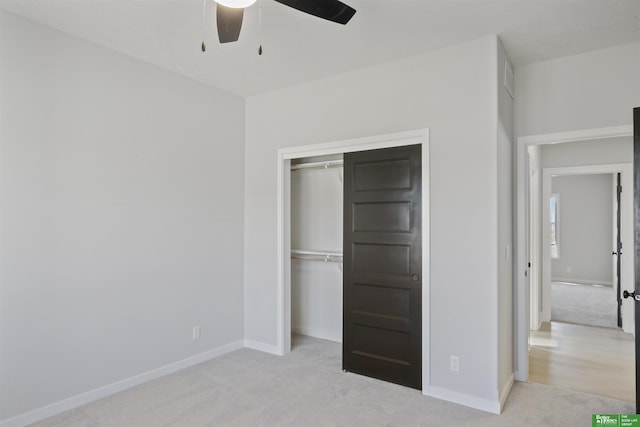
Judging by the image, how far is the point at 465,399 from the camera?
2906 millimetres

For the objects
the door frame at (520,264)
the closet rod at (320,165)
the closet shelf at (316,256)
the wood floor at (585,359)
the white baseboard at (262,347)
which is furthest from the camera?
the closet shelf at (316,256)

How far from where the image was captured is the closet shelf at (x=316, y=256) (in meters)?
4.36

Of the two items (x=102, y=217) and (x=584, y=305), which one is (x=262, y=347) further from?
(x=584, y=305)

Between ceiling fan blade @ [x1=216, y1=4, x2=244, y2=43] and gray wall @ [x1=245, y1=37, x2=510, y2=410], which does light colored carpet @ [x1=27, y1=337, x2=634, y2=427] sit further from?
ceiling fan blade @ [x1=216, y1=4, x2=244, y2=43]

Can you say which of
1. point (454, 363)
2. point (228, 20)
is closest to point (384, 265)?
point (454, 363)

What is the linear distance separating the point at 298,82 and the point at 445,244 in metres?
2.11

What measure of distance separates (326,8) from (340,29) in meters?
0.94

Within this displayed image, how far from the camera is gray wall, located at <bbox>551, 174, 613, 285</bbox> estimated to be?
8.21 metres

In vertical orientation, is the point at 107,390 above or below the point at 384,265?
below

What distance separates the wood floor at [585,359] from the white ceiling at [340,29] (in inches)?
108

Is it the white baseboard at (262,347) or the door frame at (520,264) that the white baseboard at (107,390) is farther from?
the door frame at (520,264)

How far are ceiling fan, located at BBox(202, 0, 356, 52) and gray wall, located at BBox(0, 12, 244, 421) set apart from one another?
1591 mm

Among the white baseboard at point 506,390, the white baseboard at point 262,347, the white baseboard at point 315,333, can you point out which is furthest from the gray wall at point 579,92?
the white baseboard at point 262,347

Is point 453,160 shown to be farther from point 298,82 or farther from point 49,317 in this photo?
point 49,317
